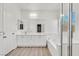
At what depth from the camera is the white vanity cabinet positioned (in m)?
5.43

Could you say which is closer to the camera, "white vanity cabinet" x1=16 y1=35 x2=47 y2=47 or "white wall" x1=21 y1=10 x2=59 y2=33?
"white vanity cabinet" x1=16 y1=35 x2=47 y2=47

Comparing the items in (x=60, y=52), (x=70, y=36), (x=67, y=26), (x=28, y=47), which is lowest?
(x=28, y=47)

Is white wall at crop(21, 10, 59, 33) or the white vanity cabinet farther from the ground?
white wall at crop(21, 10, 59, 33)

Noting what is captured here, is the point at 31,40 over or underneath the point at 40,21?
underneath

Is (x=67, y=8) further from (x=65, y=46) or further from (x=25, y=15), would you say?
(x=25, y=15)

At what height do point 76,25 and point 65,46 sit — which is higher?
point 76,25

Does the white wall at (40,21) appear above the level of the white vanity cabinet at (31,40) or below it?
above

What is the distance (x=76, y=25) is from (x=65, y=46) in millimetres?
612

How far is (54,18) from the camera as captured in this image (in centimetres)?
586

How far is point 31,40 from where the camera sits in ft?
18.2

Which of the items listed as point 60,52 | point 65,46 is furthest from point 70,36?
point 60,52

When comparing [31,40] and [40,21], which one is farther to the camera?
[40,21]

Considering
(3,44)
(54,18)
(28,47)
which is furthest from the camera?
(54,18)

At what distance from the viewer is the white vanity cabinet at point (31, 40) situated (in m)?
5.43
